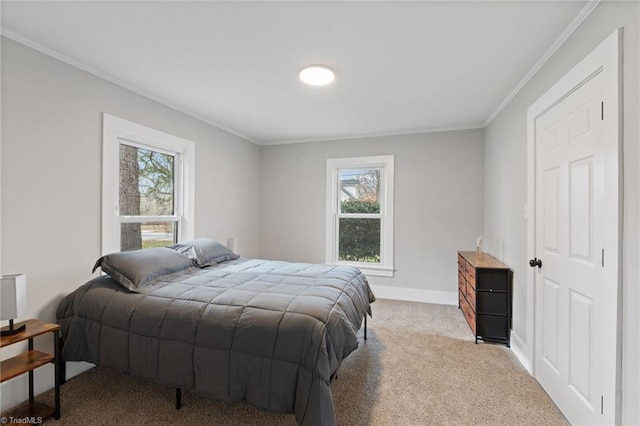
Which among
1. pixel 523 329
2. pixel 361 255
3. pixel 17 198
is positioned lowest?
pixel 523 329

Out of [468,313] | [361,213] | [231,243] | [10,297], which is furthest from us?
[361,213]

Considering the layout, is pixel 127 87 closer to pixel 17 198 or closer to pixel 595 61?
pixel 17 198

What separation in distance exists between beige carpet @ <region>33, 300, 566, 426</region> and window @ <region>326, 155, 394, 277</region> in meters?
1.86

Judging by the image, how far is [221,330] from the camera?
1758 millimetres

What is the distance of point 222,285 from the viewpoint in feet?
7.43

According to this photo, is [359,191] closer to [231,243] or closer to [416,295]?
[416,295]

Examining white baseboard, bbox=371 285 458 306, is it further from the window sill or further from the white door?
the white door

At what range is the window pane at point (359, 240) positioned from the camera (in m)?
4.61

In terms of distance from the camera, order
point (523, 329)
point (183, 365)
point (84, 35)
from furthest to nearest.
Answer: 1. point (523, 329)
2. point (84, 35)
3. point (183, 365)

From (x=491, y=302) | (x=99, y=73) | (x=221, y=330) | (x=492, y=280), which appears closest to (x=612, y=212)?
(x=492, y=280)

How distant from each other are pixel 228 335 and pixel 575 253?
219 cm

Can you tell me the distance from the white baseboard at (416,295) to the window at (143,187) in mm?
2861

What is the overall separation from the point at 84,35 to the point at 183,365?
2.28 m

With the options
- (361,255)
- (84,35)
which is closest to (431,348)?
(361,255)
